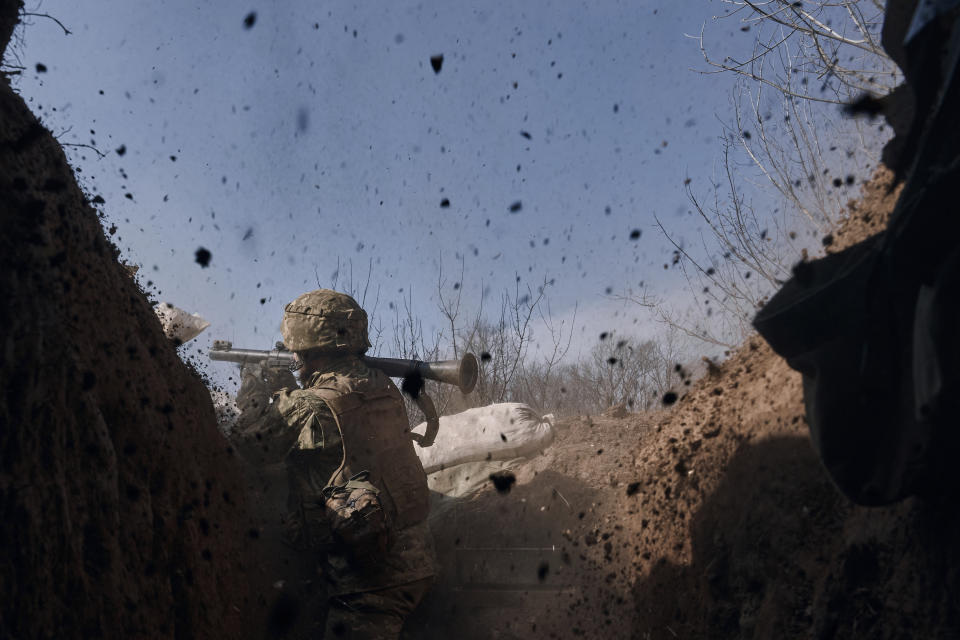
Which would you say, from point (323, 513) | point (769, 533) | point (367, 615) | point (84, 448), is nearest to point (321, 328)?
point (323, 513)

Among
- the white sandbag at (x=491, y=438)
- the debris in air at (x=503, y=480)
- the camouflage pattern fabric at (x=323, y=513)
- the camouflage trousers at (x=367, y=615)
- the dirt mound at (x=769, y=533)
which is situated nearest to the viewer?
the dirt mound at (x=769, y=533)

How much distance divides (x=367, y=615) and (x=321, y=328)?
1.84m

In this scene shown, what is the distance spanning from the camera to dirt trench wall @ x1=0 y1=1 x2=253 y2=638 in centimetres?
156

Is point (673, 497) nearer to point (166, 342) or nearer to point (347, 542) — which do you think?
point (347, 542)

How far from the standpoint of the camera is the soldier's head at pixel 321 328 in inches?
157

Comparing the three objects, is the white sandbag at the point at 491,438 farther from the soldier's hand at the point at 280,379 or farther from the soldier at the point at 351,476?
the soldier's hand at the point at 280,379

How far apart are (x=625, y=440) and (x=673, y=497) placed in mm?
2444

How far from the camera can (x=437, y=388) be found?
Answer: 1016 centimetres

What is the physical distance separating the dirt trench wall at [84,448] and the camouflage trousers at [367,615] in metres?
0.68

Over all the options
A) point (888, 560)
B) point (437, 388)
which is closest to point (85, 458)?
point (888, 560)

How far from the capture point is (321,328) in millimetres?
3994

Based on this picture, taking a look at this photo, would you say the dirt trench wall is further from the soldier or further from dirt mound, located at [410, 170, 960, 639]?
dirt mound, located at [410, 170, 960, 639]

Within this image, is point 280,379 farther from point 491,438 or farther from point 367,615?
point 367,615

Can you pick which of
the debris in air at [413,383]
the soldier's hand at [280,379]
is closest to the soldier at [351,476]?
the debris in air at [413,383]
